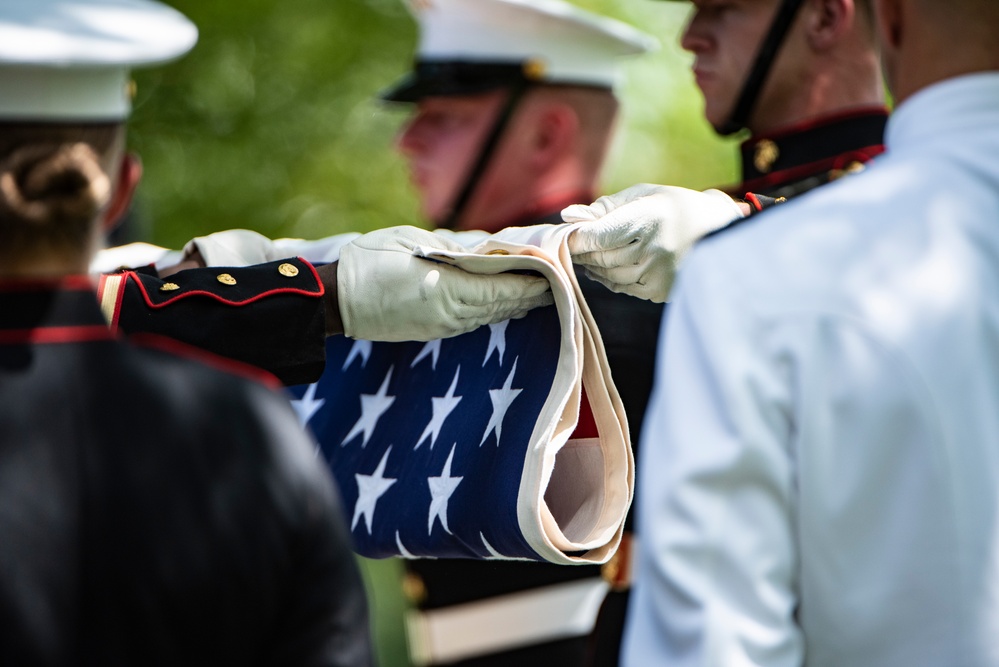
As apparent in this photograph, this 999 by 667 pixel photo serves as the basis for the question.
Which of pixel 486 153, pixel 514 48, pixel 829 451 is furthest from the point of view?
pixel 514 48

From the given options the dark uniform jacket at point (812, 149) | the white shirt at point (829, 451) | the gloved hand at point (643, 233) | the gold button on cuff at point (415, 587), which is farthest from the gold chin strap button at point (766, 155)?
the white shirt at point (829, 451)

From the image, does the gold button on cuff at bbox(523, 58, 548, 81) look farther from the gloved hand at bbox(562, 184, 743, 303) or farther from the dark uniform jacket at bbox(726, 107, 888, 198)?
the gloved hand at bbox(562, 184, 743, 303)

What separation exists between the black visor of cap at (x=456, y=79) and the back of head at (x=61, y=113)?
10.4 ft

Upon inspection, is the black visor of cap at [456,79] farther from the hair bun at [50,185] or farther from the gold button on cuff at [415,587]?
the hair bun at [50,185]

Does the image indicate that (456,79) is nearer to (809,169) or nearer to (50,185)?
(809,169)

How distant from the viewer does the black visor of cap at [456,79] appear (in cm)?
493

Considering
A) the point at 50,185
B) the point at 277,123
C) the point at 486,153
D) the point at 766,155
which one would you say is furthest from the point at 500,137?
the point at 50,185

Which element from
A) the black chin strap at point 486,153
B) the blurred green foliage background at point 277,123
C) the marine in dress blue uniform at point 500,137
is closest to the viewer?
the marine in dress blue uniform at point 500,137

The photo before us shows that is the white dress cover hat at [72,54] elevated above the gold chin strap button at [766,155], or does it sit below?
above

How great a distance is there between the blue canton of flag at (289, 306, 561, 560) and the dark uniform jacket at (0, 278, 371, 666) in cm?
63

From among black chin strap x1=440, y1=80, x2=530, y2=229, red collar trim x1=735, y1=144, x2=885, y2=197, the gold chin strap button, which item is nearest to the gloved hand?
red collar trim x1=735, y1=144, x2=885, y2=197

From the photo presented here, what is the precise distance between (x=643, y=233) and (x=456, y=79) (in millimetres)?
2902

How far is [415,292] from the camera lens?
2.33 m

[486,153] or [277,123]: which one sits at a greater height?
[486,153]
